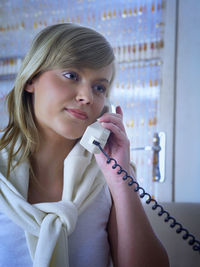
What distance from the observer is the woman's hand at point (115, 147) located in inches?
36.9

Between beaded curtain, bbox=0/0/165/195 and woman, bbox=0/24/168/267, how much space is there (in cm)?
98

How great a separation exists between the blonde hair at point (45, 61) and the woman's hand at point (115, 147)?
0.18 meters

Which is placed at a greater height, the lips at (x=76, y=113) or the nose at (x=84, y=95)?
the nose at (x=84, y=95)

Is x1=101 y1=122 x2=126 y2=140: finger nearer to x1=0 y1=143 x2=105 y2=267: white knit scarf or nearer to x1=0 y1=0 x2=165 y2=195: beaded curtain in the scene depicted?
x1=0 y1=143 x2=105 y2=267: white knit scarf

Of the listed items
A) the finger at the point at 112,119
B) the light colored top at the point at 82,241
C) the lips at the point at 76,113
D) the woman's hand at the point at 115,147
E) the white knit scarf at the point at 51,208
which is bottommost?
the light colored top at the point at 82,241

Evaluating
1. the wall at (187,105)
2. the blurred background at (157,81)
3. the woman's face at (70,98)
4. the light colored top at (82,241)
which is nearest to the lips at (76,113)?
the woman's face at (70,98)

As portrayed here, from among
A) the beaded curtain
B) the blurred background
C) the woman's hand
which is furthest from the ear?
the beaded curtain

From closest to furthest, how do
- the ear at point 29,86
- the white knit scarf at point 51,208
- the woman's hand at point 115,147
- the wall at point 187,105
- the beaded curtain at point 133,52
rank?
the white knit scarf at point 51,208, the woman's hand at point 115,147, the ear at point 29,86, the wall at point 187,105, the beaded curtain at point 133,52

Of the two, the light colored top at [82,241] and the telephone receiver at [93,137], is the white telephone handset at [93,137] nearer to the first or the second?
the telephone receiver at [93,137]

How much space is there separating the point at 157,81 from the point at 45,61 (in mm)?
1178

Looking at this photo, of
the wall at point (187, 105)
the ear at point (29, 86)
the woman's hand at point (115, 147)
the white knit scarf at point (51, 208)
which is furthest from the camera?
Answer: the wall at point (187, 105)

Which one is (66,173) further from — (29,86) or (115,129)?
(29,86)

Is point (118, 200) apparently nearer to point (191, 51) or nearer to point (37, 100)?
point (37, 100)

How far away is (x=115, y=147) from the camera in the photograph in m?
0.97
